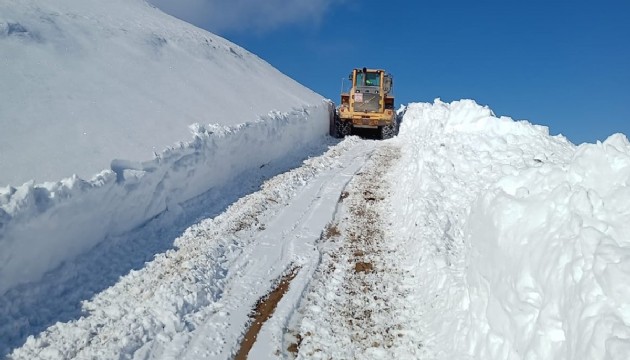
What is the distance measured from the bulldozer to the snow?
7628 mm

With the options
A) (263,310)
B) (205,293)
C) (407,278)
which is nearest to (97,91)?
(205,293)

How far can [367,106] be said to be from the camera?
21938 mm

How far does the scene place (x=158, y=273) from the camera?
6.65 meters

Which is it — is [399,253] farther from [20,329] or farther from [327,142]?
[327,142]

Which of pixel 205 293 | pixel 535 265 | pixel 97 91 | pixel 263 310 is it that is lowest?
pixel 263 310

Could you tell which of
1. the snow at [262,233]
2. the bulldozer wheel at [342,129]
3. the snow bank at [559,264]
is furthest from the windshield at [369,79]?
the snow bank at [559,264]

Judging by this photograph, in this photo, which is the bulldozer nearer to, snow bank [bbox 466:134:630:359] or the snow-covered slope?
the snow-covered slope

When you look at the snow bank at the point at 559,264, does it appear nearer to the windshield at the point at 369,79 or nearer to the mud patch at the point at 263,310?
the mud patch at the point at 263,310

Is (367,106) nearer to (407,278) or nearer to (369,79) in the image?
(369,79)

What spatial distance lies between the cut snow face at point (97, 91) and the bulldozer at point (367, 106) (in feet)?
10.6

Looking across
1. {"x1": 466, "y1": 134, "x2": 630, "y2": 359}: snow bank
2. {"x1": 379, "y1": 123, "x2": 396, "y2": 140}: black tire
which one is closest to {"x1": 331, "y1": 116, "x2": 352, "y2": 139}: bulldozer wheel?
{"x1": 379, "y1": 123, "x2": 396, "y2": 140}: black tire

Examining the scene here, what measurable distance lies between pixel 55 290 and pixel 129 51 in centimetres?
1100

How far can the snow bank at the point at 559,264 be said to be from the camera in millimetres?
3326

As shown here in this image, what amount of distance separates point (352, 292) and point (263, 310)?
1.37 m
